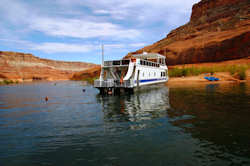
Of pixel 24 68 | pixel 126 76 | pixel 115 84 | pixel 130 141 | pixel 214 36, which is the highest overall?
pixel 214 36

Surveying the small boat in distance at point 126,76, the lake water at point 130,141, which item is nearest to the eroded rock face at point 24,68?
the small boat in distance at point 126,76

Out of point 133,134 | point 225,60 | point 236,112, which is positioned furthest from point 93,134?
point 225,60

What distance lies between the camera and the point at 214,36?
7681 cm

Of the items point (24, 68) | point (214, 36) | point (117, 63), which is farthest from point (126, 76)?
point (24, 68)

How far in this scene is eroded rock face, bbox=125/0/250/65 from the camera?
215 feet

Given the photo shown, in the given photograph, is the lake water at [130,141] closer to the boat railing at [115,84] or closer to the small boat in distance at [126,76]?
the boat railing at [115,84]

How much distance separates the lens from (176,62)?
261ft

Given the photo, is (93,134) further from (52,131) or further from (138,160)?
(138,160)

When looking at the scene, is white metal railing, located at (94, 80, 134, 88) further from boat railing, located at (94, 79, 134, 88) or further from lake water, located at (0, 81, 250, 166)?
lake water, located at (0, 81, 250, 166)

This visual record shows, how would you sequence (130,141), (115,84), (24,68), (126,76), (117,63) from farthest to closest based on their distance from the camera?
(24,68) → (117,63) → (115,84) → (126,76) → (130,141)

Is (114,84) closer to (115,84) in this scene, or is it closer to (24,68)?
(115,84)

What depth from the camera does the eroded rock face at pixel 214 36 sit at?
2579 inches

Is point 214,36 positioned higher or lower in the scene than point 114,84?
higher

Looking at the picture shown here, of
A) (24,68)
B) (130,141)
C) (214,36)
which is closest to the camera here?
(130,141)
